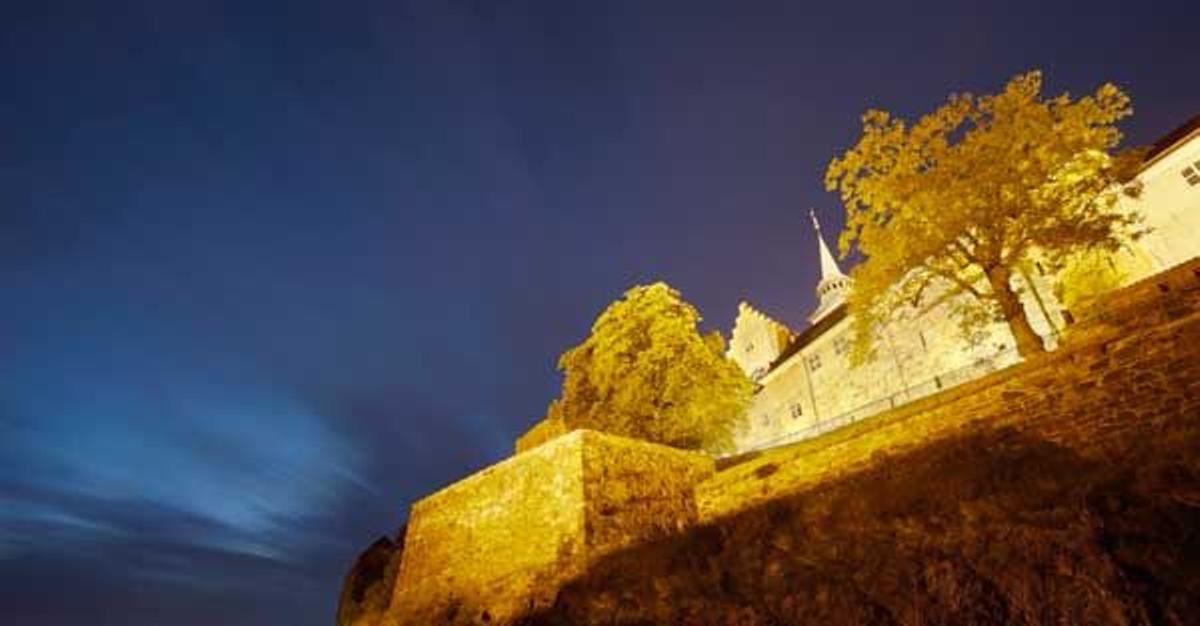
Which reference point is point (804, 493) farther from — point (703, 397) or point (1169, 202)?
point (1169, 202)

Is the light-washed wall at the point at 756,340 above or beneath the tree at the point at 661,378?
above

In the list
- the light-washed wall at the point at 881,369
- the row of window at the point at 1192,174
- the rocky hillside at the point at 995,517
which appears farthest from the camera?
the light-washed wall at the point at 881,369

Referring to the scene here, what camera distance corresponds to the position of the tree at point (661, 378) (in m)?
23.7

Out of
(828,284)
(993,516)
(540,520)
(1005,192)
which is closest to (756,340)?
(828,284)

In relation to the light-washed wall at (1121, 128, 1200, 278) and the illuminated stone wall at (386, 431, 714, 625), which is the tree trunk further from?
the light-washed wall at (1121, 128, 1200, 278)

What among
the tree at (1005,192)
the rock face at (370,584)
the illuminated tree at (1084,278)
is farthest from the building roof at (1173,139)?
the rock face at (370,584)

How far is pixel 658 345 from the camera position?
24094 millimetres

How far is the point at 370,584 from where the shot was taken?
2409 centimetres

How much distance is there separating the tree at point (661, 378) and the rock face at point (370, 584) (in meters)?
10.8

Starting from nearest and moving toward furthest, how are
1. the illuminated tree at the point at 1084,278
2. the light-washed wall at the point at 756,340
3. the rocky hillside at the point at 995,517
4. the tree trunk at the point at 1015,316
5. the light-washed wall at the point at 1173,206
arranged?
the rocky hillside at the point at 995,517
the tree trunk at the point at 1015,316
the illuminated tree at the point at 1084,278
the light-washed wall at the point at 1173,206
the light-washed wall at the point at 756,340

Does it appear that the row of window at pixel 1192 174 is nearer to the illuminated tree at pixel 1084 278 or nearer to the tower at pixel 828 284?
the illuminated tree at pixel 1084 278

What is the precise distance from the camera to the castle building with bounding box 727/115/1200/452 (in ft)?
75.9

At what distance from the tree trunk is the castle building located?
1.49m

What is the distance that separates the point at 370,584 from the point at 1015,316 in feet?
89.0
